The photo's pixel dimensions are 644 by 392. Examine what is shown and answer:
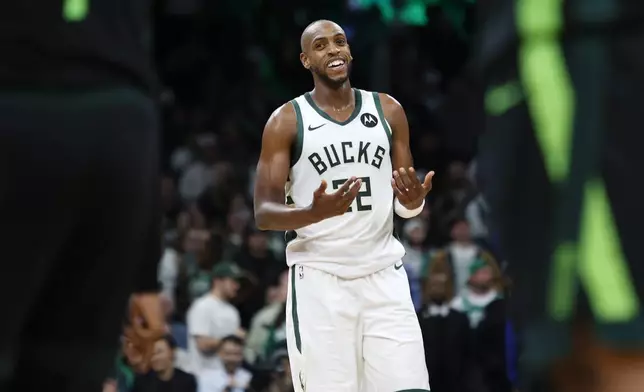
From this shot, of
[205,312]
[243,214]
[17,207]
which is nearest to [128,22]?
[17,207]

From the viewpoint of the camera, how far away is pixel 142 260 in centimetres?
252

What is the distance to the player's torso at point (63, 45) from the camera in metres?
2.32

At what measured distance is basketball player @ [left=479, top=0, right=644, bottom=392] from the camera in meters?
2.03

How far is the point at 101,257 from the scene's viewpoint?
243 centimetres

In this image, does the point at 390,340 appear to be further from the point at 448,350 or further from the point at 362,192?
the point at 448,350

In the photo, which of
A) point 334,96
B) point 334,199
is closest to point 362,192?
point 334,96

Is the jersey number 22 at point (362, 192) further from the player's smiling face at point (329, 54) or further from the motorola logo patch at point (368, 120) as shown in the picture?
the player's smiling face at point (329, 54)

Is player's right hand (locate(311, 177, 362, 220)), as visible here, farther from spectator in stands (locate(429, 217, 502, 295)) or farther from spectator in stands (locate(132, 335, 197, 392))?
spectator in stands (locate(429, 217, 502, 295))

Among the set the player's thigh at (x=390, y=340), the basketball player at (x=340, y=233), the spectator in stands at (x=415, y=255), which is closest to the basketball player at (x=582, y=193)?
the basketball player at (x=340, y=233)

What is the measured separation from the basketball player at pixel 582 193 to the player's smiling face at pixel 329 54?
3.29m

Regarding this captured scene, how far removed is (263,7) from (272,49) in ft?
1.84

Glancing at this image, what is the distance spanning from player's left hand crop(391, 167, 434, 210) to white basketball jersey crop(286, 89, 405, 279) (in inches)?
17.8

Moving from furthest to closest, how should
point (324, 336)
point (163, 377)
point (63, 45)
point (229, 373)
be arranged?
1. point (229, 373)
2. point (163, 377)
3. point (324, 336)
4. point (63, 45)

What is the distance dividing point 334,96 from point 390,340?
111 centimetres
